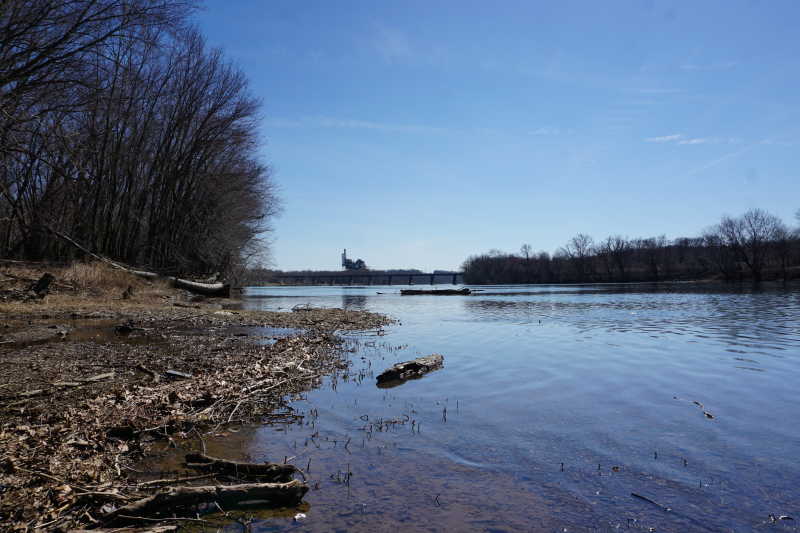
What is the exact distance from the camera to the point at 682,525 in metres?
4.68

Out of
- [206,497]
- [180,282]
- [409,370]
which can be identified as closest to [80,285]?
[180,282]

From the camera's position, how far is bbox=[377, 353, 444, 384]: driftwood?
1151 centimetres

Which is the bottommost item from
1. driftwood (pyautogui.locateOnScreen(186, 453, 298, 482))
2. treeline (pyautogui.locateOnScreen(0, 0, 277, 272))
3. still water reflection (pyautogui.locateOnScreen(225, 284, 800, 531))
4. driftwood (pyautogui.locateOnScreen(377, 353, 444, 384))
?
still water reflection (pyautogui.locateOnScreen(225, 284, 800, 531))

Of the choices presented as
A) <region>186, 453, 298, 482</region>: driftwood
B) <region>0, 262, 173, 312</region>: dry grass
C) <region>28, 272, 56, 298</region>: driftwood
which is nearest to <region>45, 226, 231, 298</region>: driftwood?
<region>0, 262, 173, 312</region>: dry grass

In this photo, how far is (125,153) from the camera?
28891mm

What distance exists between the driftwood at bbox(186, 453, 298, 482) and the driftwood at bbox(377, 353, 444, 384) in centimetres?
593

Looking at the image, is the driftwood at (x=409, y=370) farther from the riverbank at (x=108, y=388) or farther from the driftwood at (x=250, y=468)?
the driftwood at (x=250, y=468)

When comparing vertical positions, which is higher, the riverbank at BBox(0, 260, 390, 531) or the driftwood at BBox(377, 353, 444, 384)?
the riverbank at BBox(0, 260, 390, 531)

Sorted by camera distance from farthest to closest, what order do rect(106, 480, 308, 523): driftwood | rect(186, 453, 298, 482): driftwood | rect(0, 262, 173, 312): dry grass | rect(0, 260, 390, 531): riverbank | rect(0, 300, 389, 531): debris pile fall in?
rect(0, 262, 173, 312): dry grass < rect(186, 453, 298, 482): driftwood < rect(0, 260, 390, 531): riverbank < rect(0, 300, 389, 531): debris pile < rect(106, 480, 308, 523): driftwood

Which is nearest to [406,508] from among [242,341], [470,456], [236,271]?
[470,456]

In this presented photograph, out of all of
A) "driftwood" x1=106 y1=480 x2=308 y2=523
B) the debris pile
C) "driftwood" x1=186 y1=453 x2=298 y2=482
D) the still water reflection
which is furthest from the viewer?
"driftwood" x1=186 y1=453 x2=298 y2=482

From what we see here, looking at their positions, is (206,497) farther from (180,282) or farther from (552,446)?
(180,282)

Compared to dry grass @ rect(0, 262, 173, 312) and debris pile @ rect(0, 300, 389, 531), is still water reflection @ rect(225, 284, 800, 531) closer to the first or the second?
debris pile @ rect(0, 300, 389, 531)

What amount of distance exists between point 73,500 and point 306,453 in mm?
2693
